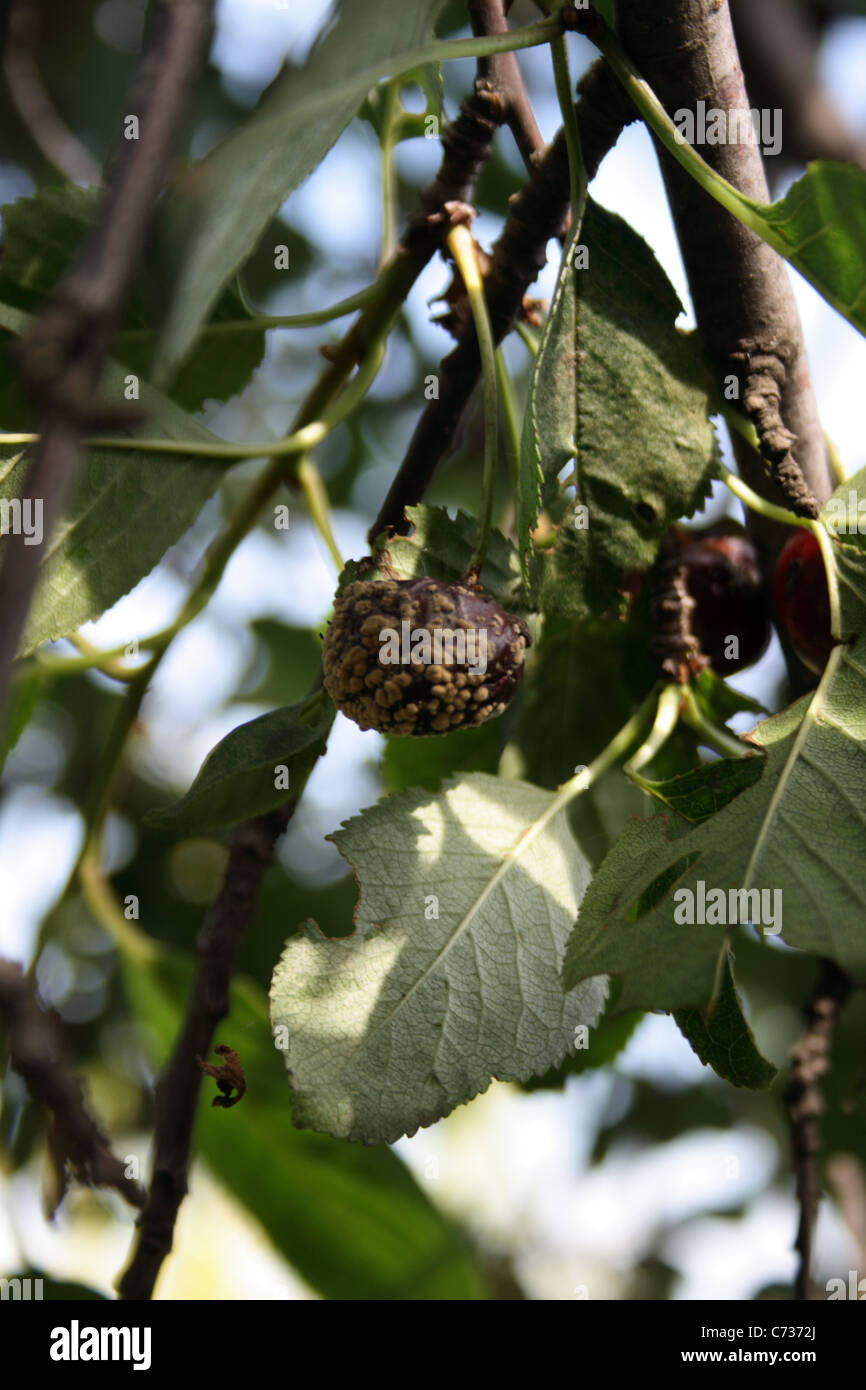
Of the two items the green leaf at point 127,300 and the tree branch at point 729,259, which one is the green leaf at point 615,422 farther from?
the green leaf at point 127,300

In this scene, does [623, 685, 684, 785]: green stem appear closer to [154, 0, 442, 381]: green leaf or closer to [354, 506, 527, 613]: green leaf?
[354, 506, 527, 613]: green leaf

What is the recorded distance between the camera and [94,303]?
0.24 metres

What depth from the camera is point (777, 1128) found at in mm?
1963

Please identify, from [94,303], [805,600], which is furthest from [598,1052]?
[94,303]

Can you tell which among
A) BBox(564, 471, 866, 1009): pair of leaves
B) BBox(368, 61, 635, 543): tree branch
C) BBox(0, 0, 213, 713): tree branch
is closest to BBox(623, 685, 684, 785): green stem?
BBox(564, 471, 866, 1009): pair of leaves

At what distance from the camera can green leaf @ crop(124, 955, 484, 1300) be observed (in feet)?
3.56

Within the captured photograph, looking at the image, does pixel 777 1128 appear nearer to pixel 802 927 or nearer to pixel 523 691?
pixel 523 691

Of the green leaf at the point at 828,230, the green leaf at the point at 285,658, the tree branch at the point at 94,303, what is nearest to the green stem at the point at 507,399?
the green leaf at the point at 828,230

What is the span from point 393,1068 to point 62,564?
14.4 inches

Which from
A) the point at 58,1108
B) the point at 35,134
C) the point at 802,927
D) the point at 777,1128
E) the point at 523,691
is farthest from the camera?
the point at 777,1128

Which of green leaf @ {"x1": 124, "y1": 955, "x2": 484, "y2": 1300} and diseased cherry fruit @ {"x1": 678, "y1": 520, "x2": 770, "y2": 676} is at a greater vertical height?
diseased cherry fruit @ {"x1": 678, "y1": 520, "x2": 770, "y2": 676}

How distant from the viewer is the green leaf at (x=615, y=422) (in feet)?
2.23

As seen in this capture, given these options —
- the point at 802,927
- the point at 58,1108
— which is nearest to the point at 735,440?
the point at 802,927

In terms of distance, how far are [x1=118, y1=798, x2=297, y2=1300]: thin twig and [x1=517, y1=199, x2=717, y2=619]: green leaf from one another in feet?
0.96
